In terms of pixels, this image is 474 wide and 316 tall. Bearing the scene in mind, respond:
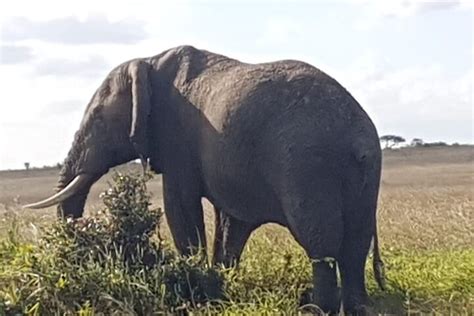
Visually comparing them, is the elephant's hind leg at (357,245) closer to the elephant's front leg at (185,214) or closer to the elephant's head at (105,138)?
the elephant's front leg at (185,214)

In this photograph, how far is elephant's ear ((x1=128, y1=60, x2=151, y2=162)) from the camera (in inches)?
473

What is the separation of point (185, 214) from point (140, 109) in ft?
3.25

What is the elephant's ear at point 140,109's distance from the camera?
1202 cm

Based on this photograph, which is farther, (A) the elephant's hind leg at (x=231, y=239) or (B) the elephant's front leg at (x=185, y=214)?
(A) the elephant's hind leg at (x=231, y=239)

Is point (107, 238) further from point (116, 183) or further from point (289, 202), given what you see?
point (289, 202)

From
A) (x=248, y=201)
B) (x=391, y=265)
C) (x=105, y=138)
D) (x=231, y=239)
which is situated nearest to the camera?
(x=248, y=201)

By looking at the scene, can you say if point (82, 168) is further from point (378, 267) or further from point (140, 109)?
point (378, 267)

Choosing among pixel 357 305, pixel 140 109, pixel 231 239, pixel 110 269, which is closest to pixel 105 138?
pixel 140 109

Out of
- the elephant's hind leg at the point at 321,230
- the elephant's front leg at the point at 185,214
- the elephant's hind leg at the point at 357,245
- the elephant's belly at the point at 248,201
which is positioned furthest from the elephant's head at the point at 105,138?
the elephant's hind leg at the point at 357,245

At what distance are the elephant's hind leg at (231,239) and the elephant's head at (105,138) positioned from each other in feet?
3.31

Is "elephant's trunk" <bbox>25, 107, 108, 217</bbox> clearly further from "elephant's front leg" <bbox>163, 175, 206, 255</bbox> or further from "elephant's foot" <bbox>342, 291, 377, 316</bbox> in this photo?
"elephant's foot" <bbox>342, 291, 377, 316</bbox>

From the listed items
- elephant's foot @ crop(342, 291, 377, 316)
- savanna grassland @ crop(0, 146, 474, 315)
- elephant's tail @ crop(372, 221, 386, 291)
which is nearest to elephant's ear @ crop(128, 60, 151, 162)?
savanna grassland @ crop(0, 146, 474, 315)

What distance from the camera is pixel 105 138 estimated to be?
12.6 m

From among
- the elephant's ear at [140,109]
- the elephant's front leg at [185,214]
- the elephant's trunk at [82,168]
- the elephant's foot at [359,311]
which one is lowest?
the elephant's foot at [359,311]
